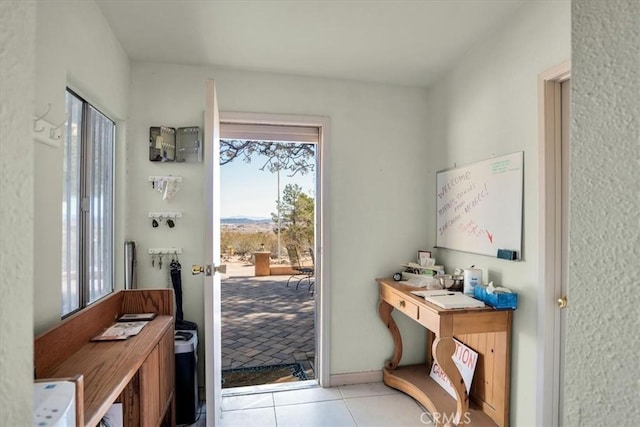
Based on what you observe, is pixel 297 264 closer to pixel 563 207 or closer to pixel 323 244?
pixel 323 244

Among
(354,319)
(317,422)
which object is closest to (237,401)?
(317,422)

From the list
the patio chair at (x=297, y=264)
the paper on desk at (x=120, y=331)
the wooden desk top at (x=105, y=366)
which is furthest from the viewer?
the patio chair at (x=297, y=264)

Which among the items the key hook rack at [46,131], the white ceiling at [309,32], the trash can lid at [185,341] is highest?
the white ceiling at [309,32]

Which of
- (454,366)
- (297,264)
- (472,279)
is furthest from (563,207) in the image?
(297,264)

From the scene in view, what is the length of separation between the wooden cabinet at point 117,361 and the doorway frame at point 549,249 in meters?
1.86

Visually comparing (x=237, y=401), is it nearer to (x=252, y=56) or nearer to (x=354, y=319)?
(x=354, y=319)

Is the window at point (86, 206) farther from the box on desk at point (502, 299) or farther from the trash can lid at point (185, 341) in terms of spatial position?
the box on desk at point (502, 299)

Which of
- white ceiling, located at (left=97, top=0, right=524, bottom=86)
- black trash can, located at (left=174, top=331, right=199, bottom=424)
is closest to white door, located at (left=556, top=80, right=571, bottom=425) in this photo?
white ceiling, located at (left=97, top=0, right=524, bottom=86)

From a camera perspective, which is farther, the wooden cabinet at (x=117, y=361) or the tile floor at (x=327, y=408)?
the tile floor at (x=327, y=408)

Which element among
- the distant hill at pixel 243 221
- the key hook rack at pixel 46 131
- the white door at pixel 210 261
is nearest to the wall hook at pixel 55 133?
the key hook rack at pixel 46 131

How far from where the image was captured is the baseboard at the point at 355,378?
2.62 metres

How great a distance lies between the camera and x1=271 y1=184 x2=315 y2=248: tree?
4.90 meters

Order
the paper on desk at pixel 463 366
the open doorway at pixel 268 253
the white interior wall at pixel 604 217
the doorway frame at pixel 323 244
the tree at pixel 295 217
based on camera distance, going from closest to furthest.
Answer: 1. the white interior wall at pixel 604 217
2. the paper on desk at pixel 463 366
3. the doorway frame at pixel 323 244
4. the open doorway at pixel 268 253
5. the tree at pixel 295 217

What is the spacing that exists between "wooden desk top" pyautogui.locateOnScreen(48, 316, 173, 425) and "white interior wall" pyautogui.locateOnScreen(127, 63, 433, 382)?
838 mm
